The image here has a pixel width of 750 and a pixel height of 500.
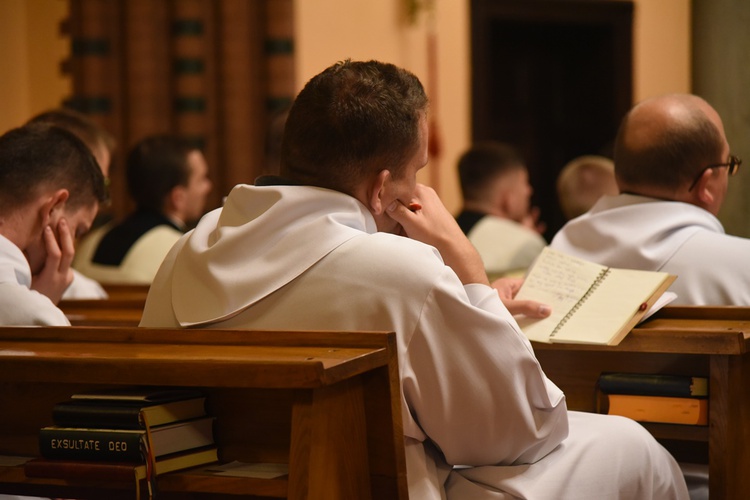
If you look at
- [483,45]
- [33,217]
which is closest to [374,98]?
[33,217]

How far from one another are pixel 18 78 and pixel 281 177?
17.0 ft

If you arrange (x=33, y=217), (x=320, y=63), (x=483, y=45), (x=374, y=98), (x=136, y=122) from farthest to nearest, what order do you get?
(x=483, y=45), (x=320, y=63), (x=136, y=122), (x=33, y=217), (x=374, y=98)

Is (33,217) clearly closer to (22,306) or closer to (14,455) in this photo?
(22,306)

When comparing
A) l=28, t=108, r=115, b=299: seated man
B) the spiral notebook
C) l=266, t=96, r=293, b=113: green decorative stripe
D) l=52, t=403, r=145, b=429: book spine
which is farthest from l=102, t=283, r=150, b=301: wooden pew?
l=266, t=96, r=293, b=113: green decorative stripe

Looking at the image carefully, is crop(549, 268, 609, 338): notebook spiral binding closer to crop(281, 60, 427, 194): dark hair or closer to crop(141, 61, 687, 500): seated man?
crop(141, 61, 687, 500): seated man

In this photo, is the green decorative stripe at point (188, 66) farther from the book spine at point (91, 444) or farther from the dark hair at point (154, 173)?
the book spine at point (91, 444)

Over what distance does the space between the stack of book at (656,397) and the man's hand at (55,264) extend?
58.7 inches

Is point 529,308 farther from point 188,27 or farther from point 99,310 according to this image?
point 188,27

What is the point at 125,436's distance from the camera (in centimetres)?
179

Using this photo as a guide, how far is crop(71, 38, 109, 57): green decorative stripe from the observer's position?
6.47 meters

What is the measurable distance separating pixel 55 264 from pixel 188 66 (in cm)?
393

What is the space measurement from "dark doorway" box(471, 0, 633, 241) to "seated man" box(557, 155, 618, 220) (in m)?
2.88

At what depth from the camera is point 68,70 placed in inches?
260

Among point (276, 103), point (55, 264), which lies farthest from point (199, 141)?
point (55, 264)
